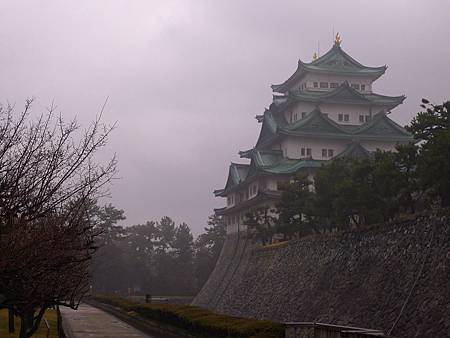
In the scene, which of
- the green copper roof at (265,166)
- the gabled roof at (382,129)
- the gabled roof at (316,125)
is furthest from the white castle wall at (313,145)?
the gabled roof at (382,129)

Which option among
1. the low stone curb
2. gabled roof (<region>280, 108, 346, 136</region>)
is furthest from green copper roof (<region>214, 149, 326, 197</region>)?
the low stone curb

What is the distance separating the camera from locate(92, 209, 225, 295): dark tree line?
240 ft

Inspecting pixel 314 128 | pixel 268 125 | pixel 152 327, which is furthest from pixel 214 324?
pixel 268 125

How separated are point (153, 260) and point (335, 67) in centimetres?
3996

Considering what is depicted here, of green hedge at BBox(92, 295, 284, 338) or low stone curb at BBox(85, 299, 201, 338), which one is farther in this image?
low stone curb at BBox(85, 299, 201, 338)

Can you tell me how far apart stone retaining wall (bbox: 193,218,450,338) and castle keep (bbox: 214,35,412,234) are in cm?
1128

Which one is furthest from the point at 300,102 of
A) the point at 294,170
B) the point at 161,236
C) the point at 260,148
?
the point at 161,236

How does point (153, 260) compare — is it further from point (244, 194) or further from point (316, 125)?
point (316, 125)

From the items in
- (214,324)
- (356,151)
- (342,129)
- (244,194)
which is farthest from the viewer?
(244,194)

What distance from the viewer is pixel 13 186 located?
6.93 m

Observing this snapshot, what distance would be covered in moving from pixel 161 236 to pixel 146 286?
11.4 meters

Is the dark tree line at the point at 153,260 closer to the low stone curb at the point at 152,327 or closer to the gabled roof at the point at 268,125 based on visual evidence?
the gabled roof at the point at 268,125

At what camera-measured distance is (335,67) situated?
5503 cm

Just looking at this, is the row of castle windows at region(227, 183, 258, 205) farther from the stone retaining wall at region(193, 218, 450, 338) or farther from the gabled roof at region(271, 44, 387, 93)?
the stone retaining wall at region(193, 218, 450, 338)
